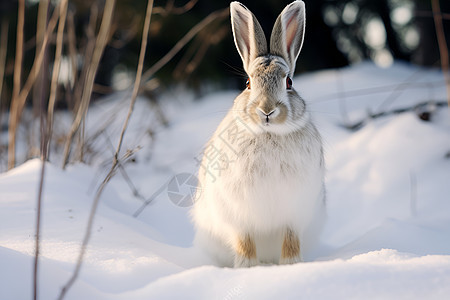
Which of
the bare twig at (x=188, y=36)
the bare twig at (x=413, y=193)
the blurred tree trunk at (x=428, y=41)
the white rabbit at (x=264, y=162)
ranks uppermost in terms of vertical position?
the bare twig at (x=188, y=36)

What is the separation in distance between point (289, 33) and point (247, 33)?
0.64ft

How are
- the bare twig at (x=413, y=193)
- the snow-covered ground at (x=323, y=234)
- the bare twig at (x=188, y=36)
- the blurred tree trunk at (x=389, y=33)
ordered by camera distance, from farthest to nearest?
the blurred tree trunk at (x=389, y=33) → the bare twig at (x=413, y=193) → the bare twig at (x=188, y=36) → the snow-covered ground at (x=323, y=234)

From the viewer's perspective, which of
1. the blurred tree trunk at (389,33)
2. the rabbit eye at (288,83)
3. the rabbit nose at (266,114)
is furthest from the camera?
the blurred tree trunk at (389,33)

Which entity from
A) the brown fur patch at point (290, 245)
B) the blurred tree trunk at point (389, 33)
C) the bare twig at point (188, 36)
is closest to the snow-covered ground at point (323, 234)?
the brown fur patch at point (290, 245)

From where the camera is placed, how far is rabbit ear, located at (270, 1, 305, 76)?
191 centimetres

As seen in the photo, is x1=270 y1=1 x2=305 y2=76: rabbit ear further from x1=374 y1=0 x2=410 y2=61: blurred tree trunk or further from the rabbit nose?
x1=374 y1=0 x2=410 y2=61: blurred tree trunk

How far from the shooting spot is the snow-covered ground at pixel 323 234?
1.24 m

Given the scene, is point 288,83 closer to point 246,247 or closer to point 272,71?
point 272,71

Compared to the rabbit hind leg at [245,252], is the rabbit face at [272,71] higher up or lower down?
higher up

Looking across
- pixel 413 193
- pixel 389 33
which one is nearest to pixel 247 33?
pixel 413 193

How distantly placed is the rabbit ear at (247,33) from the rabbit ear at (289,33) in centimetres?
6

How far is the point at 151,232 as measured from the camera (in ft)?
7.48

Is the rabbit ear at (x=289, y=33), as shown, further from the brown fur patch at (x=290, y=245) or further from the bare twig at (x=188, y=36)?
the brown fur patch at (x=290, y=245)

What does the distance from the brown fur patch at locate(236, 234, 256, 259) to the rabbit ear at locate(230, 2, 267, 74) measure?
2.40 feet
